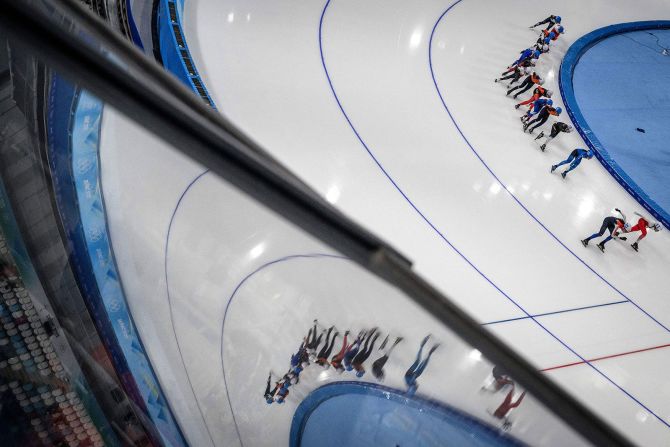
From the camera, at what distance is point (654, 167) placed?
659 cm

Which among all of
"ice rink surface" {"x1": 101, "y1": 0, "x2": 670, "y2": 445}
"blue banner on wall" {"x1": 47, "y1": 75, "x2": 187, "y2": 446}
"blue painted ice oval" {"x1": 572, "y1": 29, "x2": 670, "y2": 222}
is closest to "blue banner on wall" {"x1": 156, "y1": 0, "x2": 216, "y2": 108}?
"ice rink surface" {"x1": 101, "y1": 0, "x2": 670, "y2": 445}

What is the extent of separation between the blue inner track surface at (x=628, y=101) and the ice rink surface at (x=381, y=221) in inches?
13.3

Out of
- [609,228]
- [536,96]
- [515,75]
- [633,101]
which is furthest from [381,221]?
[633,101]

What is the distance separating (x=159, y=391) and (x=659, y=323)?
473cm

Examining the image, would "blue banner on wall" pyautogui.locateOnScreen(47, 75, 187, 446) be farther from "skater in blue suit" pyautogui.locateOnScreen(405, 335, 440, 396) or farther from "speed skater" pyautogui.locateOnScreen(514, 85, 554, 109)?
"speed skater" pyautogui.locateOnScreen(514, 85, 554, 109)

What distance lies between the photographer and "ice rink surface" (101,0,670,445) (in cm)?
117

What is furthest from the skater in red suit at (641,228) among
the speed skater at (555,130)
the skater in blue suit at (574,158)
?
the speed skater at (555,130)

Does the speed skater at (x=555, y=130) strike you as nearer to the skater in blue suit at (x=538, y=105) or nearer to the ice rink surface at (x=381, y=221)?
the ice rink surface at (x=381, y=221)

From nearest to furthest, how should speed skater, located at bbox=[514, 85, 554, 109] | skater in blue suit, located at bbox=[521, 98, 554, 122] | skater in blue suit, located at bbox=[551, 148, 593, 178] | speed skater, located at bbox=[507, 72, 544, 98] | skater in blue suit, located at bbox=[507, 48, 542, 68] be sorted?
skater in blue suit, located at bbox=[551, 148, 593, 178], skater in blue suit, located at bbox=[521, 98, 554, 122], speed skater, located at bbox=[514, 85, 554, 109], speed skater, located at bbox=[507, 72, 544, 98], skater in blue suit, located at bbox=[507, 48, 542, 68]

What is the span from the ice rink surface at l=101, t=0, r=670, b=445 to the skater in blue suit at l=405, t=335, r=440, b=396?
22 millimetres

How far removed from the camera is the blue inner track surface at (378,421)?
116 centimetres

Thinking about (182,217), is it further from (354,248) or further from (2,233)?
(354,248)

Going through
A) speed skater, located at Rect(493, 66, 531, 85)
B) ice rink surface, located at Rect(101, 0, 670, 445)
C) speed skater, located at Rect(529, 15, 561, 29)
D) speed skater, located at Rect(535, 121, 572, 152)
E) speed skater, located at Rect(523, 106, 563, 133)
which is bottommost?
ice rink surface, located at Rect(101, 0, 670, 445)

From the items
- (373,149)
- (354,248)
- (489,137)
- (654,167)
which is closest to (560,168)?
(489,137)
